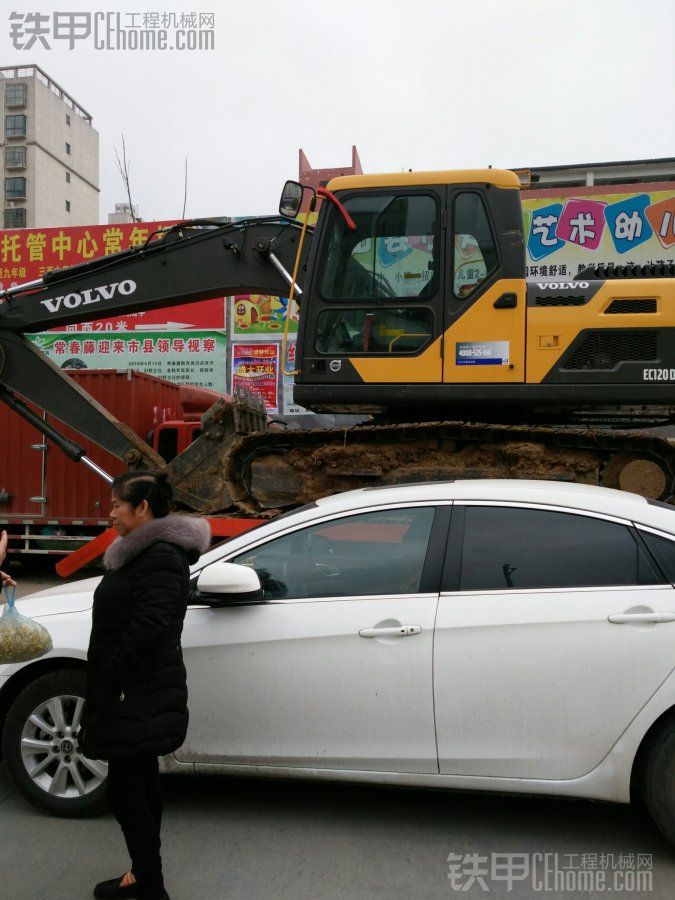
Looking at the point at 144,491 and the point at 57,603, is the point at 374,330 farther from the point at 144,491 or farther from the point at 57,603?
the point at 144,491

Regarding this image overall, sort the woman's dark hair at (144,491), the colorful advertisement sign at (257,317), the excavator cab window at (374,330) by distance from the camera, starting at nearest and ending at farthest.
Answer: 1. the woman's dark hair at (144,491)
2. the excavator cab window at (374,330)
3. the colorful advertisement sign at (257,317)

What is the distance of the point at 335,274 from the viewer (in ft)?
20.2

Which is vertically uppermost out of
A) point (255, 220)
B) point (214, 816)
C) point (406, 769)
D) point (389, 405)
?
point (255, 220)

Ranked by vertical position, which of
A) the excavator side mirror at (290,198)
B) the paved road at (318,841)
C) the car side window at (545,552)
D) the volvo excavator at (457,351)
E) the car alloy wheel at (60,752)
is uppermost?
the excavator side mirror at (290,198)

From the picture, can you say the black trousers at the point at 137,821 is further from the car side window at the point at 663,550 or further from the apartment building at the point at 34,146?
the apartment building at the point at 34,146

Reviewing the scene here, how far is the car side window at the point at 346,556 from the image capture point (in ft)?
11.6

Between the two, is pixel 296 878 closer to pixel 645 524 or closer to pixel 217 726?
pixel 217 726

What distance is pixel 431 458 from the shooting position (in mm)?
6438

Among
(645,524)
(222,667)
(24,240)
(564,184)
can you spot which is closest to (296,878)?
(222,667)

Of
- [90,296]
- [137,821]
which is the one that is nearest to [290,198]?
[90,296]

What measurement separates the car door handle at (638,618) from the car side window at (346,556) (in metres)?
0.85

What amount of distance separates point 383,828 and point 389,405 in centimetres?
348

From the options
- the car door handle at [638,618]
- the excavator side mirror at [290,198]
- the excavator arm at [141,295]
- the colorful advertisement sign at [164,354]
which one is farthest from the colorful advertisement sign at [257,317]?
the car door handle at [638,618]

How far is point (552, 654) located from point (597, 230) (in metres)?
12.3
